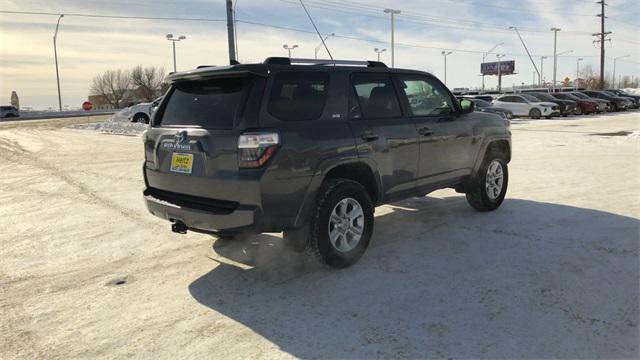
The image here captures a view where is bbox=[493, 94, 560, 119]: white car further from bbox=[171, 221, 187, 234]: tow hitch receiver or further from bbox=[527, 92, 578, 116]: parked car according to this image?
bbox=[171, 221, 187, 234]: tow hitch receiver

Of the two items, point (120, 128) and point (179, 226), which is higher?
point (120, 128)

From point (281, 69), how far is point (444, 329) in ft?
7.92

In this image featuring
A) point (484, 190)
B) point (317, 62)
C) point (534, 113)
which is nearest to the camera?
point (317, 62)

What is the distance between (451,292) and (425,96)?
2552mm

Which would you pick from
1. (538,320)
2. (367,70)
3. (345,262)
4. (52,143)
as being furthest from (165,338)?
(52,143)

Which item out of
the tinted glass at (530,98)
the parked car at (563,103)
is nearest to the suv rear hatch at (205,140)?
the tinted glass at (530,98)

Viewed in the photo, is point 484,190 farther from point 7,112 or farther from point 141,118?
point 7,112

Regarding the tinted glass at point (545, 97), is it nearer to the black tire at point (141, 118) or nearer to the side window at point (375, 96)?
the black tire at point (141, 118)

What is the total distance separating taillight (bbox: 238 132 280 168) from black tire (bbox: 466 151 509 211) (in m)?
3.42

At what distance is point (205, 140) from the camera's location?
4039mm

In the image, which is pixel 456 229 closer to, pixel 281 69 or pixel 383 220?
pixel 383 220

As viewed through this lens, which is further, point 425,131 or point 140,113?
point 140,113

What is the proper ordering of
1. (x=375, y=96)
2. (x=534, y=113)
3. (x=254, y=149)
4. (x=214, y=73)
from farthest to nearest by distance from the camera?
(x=534, y=113), (x=375, y=96), (x=214, y=73), (x=254, y=149)

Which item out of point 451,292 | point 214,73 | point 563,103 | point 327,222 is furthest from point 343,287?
point 563,103
